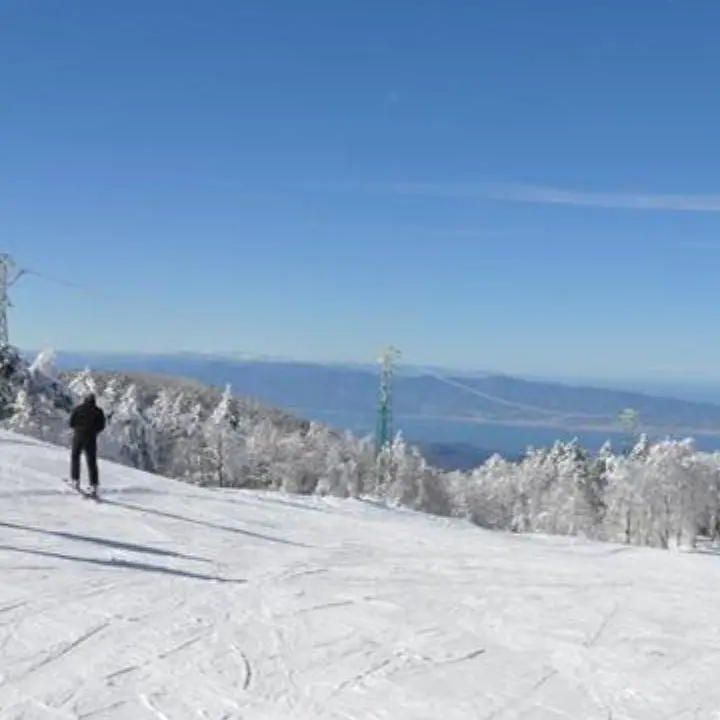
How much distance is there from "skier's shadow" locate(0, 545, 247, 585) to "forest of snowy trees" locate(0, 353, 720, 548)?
180 feet

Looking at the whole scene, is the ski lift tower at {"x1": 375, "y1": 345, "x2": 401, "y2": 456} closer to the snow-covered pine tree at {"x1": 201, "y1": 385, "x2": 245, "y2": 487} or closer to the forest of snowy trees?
the forest of snowy trees

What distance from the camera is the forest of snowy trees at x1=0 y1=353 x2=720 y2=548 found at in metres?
84.6

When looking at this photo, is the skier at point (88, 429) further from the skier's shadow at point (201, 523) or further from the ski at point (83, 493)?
the skier's shadow at point (201, 523)

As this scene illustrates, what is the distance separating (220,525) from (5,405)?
44657 millimetres

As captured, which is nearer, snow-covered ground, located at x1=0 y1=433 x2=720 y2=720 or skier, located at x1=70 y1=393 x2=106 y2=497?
snow-covered ground, located at x1=0 y1=433 x2=720 y2=720

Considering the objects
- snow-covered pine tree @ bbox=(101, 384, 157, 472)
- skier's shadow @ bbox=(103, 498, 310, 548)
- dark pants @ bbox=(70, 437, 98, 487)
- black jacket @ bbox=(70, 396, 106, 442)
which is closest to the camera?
skier's shadow @ bbox=(103, 498, 310, 548)

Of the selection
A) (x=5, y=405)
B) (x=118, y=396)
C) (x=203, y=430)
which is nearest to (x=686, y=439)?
(x=203, y=430)

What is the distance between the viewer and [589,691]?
9.63 metres

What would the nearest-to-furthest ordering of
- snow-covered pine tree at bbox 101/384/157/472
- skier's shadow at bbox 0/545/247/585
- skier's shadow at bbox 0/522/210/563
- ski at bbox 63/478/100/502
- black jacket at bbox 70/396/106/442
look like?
1. skier's shadow at bbox 0/545/247/585
2. skier's shadow at bbox 0/522/210/563
3. black jacket at bbox 70/396/106/442
4. ski at bbox 63/478/100/502
5. snow-covered pine tree at bbox 101/384/157/472

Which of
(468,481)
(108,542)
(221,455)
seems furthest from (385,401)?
(108,542)

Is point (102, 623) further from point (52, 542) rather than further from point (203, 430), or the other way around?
point (203, 430)

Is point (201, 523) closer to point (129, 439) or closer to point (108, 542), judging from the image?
point (108, 542)

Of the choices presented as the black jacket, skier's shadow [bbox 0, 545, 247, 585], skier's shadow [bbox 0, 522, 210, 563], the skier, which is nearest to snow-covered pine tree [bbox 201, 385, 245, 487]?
the skier

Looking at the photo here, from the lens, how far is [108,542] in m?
15.4
